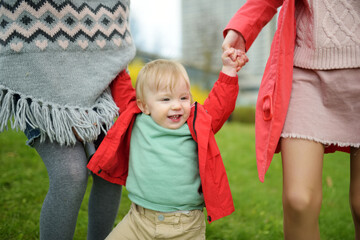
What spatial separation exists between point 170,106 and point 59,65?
649 millimetres

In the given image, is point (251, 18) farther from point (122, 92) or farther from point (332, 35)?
point (122, 92)

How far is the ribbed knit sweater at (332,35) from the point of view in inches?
63.5

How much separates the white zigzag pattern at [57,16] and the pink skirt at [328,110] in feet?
3.79

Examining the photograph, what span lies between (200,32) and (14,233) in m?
25.2

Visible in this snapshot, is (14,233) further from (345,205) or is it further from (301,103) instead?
(345,205)

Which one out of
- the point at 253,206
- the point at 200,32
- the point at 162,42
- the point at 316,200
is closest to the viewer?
the point at 316,200

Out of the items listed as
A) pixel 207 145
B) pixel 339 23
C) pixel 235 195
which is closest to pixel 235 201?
pixel 235 195

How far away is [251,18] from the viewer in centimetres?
195

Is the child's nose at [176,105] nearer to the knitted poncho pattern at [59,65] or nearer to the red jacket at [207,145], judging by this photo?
the red jacket at [207,145]

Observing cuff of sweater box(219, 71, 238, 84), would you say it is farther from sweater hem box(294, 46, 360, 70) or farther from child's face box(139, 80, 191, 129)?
sweater hem box(294, 46, 360, 70)

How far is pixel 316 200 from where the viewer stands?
61.5 inches

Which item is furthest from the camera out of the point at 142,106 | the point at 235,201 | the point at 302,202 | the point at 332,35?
the point at 235,201

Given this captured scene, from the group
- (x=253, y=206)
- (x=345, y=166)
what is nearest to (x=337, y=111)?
(x=253, y=206)

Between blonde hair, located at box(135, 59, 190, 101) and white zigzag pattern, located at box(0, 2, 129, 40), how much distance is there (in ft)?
1.05
